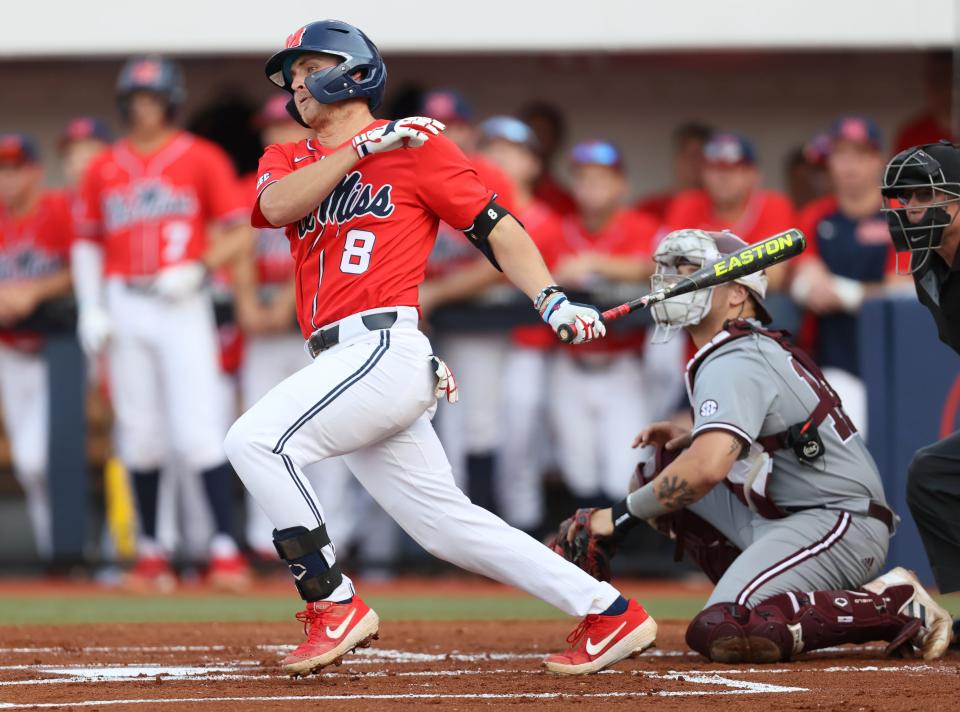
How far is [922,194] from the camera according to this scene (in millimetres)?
4988

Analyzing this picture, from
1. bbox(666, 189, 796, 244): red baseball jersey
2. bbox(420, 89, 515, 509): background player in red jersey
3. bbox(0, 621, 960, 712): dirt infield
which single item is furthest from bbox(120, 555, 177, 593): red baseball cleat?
bbox(666, 189, 796, 244): red baseball jersey

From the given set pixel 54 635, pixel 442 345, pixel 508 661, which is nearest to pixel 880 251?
pixel 442 345

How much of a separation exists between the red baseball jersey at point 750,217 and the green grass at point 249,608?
1980mm

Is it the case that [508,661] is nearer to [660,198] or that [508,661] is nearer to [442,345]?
[442,345]

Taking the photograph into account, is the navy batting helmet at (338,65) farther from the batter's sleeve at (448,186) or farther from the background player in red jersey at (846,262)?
the background player in red jersey at (846,262)

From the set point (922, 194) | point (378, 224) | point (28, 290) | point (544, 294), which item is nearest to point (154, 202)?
point (28, 290)

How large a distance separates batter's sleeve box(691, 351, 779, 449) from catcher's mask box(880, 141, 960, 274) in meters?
0.61

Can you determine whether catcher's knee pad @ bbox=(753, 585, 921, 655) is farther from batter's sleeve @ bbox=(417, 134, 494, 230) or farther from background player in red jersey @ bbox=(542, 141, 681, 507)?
background player in red jersey @ bbox=(542, 141, 681, 507)

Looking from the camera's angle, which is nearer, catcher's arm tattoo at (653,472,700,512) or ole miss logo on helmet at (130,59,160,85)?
catcher's arm tattoo at (653,472,700,512)

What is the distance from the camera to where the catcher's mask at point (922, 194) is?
4934 millimetres

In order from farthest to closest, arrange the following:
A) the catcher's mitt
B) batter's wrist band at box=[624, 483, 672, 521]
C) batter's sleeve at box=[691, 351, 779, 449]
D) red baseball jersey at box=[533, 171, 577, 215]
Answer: red baseball jersey at box=[533, 171, 577, 215] < the catcher's mitt < batter's wrist band at box=[624, 483, 672, 521] < batter's sleeve at box=[691, 351, 779, 449]

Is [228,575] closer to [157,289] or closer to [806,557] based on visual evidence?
[157,289]

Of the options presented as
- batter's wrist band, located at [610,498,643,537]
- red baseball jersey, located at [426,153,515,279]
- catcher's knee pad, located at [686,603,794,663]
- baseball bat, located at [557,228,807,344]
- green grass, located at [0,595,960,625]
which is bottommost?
green grass, located at [0,595,960,625]

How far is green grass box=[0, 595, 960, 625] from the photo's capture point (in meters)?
6.71
